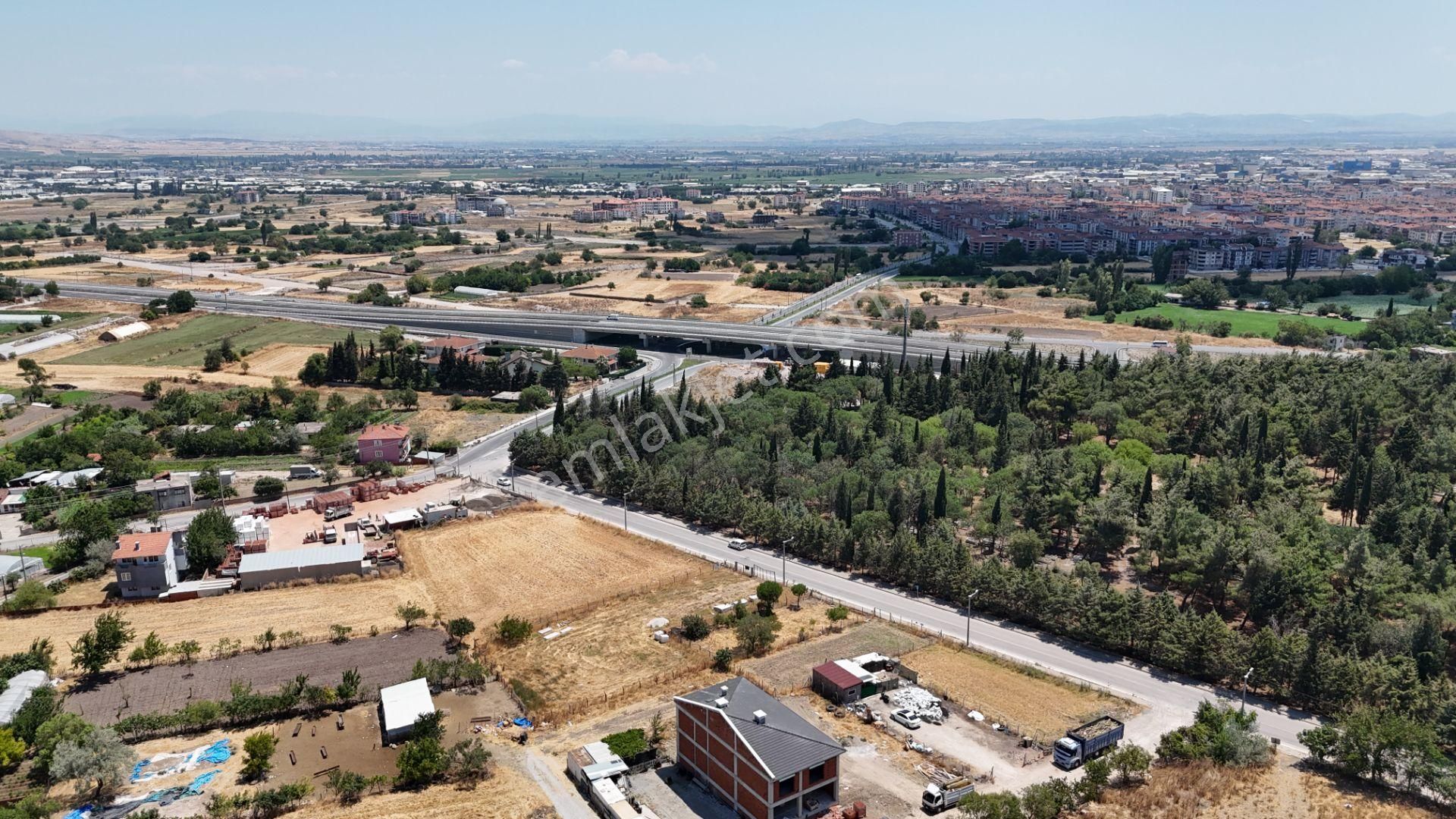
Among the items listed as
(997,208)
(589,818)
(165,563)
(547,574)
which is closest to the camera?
(589,818)

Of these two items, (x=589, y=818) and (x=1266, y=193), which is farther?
(x=1266, y=193)

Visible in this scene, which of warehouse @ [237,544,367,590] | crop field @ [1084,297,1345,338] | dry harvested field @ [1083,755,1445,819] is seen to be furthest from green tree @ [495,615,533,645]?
crop field @ [1084,297,1345,338]

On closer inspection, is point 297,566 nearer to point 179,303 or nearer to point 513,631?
point 513,631

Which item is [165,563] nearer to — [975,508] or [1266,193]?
[975,508]

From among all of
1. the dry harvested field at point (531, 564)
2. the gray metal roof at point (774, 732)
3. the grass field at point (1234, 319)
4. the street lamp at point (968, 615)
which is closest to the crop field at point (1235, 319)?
the grass field at point (1234, 319)

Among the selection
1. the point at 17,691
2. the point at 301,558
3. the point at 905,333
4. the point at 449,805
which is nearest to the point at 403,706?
the point at 449,805

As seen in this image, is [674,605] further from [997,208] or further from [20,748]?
[997,208]

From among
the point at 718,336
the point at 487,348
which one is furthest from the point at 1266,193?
the point at 487,348

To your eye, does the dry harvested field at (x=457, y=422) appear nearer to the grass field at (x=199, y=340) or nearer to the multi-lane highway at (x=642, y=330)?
the multi-lane highway at (x=642, y=330)

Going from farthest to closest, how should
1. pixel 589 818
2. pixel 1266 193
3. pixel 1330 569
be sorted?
pixel 1266 193 → pixel 1330 569 → pixel 589 818
